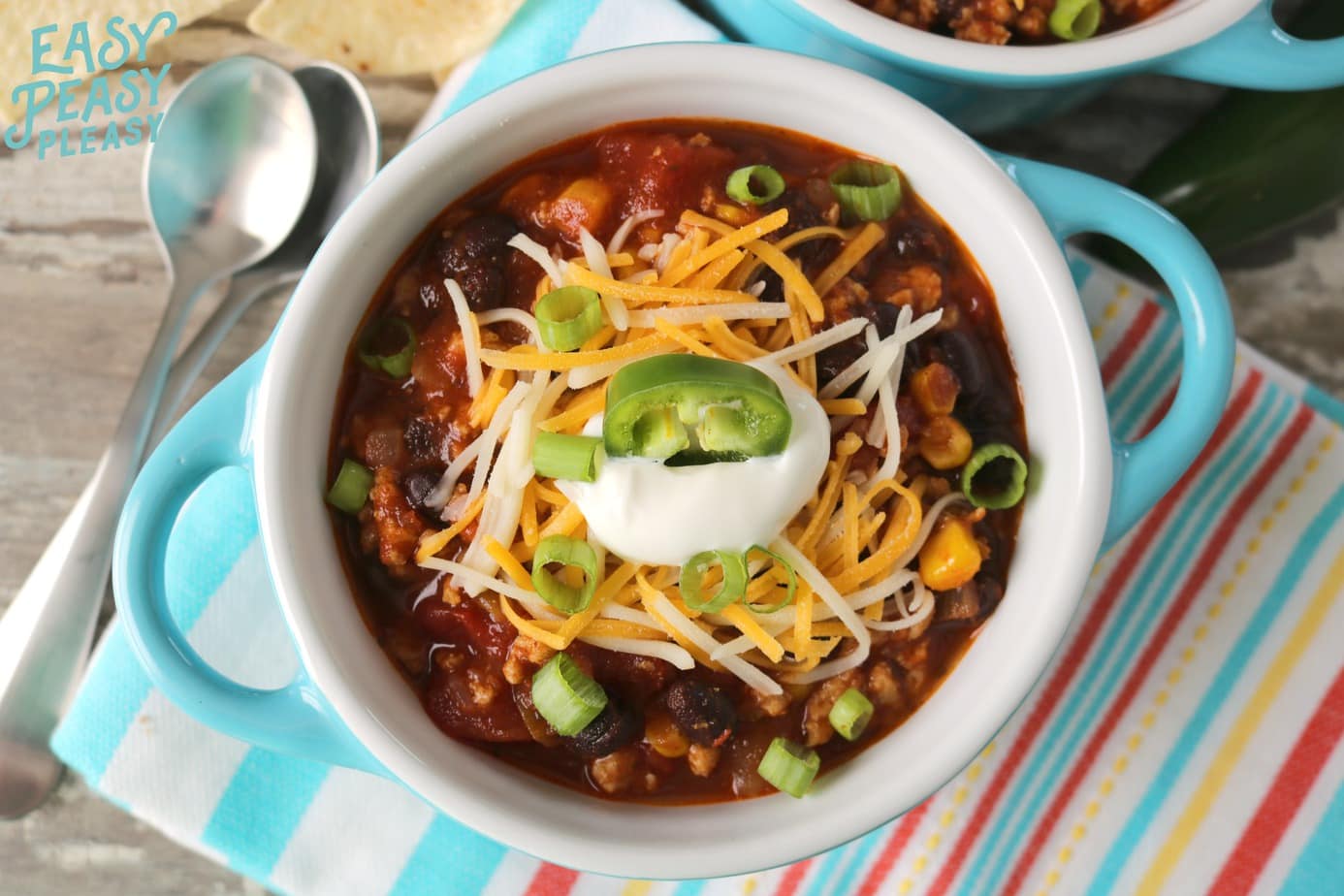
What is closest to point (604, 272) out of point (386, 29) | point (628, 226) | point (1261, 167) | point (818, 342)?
point (628, 226)

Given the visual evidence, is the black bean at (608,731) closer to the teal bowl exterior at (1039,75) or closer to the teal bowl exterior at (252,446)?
the teal bowl exterior at (252,446)

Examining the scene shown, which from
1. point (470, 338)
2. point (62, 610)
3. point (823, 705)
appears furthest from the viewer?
point (62, 610)

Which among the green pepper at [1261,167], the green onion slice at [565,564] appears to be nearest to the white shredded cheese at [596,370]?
the green onion slice at [565,564]

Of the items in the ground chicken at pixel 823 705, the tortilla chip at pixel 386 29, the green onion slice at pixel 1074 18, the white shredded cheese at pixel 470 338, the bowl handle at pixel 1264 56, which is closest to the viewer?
the white shredded cheese at pixel 470 338

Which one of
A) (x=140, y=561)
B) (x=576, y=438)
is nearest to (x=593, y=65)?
(x=576, y=438)

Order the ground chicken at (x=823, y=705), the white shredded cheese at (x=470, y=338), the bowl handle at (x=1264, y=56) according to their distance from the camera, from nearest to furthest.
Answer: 1. the white shredded cheese at (x=470, y=338)
2. the ground chicken at (x=823, y=705)
3. the bowl handle at (x=1264, y=56)

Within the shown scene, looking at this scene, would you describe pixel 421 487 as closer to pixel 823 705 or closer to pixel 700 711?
pixel 700 711
